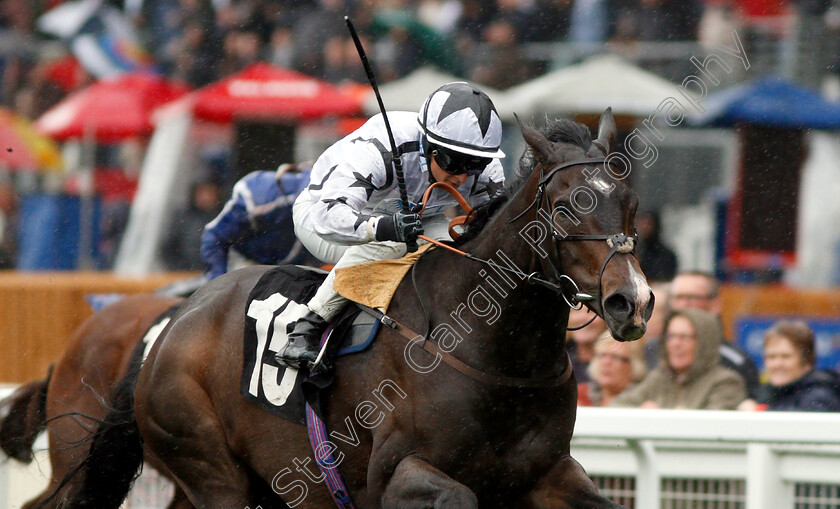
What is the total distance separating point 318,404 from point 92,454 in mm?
1280

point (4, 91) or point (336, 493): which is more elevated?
→ point (4, 91)

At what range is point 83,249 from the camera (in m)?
11.1

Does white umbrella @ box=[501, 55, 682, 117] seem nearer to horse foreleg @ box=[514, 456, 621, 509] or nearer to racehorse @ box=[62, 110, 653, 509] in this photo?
racehorse @ box=[62, 110, 653, 509]

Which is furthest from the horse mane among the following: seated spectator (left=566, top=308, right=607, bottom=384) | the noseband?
seated spectator (left=566, top=308, right=607, bottom=384)

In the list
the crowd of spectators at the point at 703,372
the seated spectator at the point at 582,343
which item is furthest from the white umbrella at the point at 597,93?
the crowd of spectators at the point at 703,372

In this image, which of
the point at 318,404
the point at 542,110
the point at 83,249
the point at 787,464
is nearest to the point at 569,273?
the point at 318,404

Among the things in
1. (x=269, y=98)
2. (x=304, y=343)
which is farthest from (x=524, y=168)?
(x=269, y=98)

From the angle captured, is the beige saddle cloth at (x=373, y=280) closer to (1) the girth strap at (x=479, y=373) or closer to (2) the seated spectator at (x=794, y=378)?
(1) the girth strap at (x=479, y=373)

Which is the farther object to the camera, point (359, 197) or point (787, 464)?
point (787, 464)

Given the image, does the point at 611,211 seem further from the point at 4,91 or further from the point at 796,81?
the point at 4,91

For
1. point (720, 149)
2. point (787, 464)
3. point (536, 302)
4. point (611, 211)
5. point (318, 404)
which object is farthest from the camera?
point (720, 149)

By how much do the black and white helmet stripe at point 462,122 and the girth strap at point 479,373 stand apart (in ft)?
2.03

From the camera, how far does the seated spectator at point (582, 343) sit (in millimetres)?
6035

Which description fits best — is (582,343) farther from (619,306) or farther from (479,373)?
(619,306)
